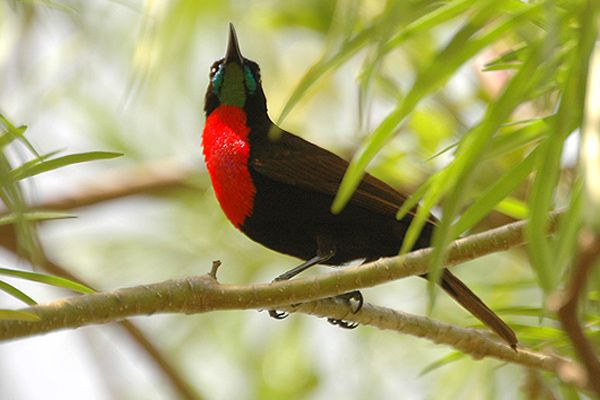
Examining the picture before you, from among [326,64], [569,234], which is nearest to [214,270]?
[326,64]

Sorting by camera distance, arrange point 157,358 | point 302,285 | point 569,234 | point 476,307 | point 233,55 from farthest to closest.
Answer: point 157,358 → point 233,55 → point 476,307 → point 302,285 → point 569,234

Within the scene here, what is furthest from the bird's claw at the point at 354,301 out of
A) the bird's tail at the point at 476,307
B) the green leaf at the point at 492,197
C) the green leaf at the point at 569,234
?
the green leaf at the point at 569,234

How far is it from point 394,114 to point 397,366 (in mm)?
2588

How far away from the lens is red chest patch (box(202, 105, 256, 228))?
2113 millimetres

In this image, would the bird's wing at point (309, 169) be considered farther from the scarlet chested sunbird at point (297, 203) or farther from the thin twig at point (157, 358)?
the thin twig at point (157, 358)

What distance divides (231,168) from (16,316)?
958mm

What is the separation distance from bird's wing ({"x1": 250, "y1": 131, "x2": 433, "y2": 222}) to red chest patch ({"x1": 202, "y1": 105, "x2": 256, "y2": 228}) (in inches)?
1.1

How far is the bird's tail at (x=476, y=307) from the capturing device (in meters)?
1.76

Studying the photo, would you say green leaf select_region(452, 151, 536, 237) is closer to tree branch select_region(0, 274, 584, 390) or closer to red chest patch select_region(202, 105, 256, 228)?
tree branch select_region(0, 274, 584, 390)

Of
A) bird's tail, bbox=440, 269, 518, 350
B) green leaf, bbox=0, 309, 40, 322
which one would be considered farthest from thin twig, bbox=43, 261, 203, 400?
green leaf, bbox=0, 309, 40, 322

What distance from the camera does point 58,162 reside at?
1395mm

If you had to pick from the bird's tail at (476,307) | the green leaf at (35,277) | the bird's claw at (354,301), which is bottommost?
the bird's tail at (476,307)

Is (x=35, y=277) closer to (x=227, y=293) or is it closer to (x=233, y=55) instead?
(x=227, y=293)

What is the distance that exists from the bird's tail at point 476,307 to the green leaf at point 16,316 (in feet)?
2.68
